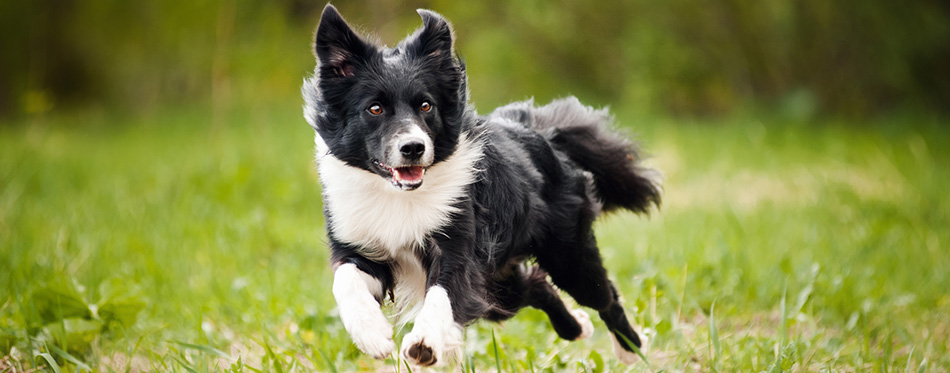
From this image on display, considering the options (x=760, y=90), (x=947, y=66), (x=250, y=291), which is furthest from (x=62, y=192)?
(x=947, y=66)

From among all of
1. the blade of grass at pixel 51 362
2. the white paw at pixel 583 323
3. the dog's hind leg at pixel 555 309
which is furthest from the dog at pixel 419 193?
the blade of grass at pixel 51 362

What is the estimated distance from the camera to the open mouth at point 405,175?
10.4 feet

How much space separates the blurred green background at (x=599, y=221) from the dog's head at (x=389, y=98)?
38 centimetres

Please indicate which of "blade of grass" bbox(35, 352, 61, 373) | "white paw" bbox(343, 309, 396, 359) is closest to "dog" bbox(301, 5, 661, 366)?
"white paw" bbox(343, 309, 396, 359)

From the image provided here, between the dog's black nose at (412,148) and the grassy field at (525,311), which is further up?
the dog's black nose at (412,148)

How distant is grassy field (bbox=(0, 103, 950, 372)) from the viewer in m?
3.98

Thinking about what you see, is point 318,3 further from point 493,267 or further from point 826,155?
point 493,267

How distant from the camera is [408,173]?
320cm

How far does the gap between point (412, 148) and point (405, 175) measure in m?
0.16

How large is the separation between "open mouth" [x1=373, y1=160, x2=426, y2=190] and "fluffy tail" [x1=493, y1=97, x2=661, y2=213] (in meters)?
0.94

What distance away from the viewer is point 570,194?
12.3 ft

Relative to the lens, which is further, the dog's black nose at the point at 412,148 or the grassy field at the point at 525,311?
the grassy field at the point at 525,311

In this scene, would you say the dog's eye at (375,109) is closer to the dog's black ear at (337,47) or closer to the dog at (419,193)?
the dog at (419,193)

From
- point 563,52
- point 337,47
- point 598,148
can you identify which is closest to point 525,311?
point 598,148
